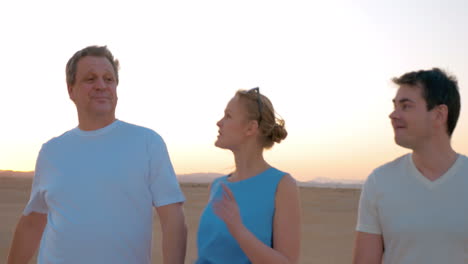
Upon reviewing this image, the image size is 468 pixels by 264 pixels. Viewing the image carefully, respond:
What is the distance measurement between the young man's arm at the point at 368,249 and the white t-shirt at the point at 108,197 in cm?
115

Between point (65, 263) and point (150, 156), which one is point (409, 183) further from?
point (65, 263)

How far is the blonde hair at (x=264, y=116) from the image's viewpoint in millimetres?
3707

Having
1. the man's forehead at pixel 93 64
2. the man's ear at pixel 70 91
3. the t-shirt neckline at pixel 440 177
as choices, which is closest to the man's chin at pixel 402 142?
the t-shirt neckline at pixel 440 177

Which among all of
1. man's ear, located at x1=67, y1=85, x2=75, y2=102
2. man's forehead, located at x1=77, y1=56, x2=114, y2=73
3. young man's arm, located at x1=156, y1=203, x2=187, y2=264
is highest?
man's forehead, located at x1=77, y1=56, x2=114, y2=73

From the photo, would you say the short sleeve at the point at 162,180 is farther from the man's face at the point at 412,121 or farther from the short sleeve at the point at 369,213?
the man's face at the point at 412,121

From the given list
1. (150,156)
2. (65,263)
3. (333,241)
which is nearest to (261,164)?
(150,156)

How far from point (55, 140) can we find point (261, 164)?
140 cm

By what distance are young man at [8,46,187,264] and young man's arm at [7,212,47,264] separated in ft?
1.02

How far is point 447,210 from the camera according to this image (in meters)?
3.39

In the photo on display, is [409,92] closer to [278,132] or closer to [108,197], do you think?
[278,132]

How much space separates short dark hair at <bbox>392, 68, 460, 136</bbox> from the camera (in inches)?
138

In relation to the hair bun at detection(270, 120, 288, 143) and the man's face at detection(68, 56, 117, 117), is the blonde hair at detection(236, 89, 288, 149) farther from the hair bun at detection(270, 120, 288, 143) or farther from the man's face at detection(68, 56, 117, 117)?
the man's face at detection(68, 56, 117, 117)

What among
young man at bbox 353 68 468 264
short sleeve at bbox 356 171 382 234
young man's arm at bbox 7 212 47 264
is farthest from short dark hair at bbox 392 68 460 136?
young man's arm at bbox 7 212 47 264

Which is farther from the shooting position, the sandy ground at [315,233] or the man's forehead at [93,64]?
the sandy ground at [315,233]
